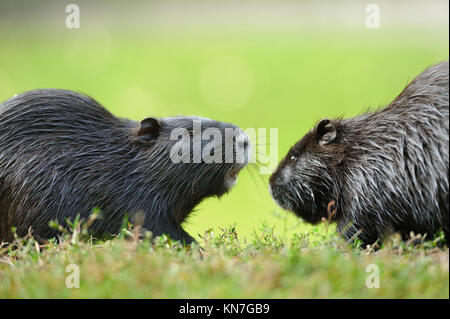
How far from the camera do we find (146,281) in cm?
357

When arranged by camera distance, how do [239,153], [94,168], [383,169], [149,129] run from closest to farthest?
[383,169]
[94,168]
[239,153]
[149,129]

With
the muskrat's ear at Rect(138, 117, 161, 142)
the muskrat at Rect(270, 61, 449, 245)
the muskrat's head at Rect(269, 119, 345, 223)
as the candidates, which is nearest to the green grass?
the muskrat at Rect(270, 61, 449, 245)

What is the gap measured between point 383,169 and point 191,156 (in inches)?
70.0

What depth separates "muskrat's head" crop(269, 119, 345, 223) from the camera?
5422 millimetres

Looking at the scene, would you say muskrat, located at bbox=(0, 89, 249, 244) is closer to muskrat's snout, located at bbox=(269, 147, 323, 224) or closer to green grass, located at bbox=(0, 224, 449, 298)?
muskrat's snout, located at bbox=(269, 147, 323, 224)

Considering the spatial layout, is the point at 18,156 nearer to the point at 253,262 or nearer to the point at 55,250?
the point at 55,250

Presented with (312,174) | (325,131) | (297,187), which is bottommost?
(297,187)

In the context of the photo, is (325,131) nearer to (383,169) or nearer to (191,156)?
(383,169)

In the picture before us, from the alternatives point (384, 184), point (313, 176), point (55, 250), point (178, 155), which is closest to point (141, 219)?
point (178, 155)

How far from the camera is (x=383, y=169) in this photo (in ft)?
16.0

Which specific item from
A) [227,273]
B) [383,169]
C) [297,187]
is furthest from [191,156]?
[227,273]

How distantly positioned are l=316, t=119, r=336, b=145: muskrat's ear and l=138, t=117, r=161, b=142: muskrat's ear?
1.58m

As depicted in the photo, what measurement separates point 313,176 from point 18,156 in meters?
2.76
